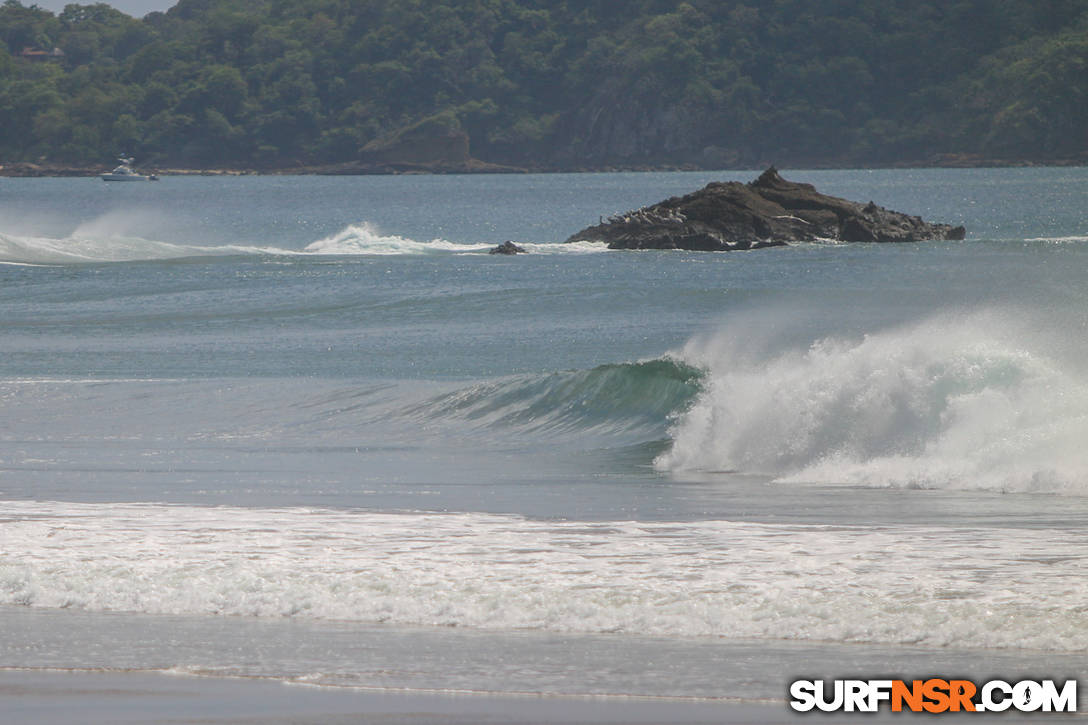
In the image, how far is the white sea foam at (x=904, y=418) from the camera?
14414mm

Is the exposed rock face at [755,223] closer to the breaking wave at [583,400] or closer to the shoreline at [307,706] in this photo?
the breaking wave at [583,400]

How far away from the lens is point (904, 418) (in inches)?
635

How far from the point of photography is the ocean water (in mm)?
8500

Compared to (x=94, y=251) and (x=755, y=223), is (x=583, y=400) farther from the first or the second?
(x=94, y=251)

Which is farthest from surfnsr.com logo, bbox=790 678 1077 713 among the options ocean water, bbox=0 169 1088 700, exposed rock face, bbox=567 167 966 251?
exposed rock face, bbox=567 167 966 251

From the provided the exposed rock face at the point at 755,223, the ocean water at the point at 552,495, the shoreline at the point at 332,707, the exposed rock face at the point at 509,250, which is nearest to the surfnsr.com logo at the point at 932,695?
the shoreline at the point at 332,707

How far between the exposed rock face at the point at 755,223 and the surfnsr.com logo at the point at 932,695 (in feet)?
158

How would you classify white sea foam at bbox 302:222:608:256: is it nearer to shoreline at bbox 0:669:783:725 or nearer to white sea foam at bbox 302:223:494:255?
white sea foam at bbox 302:223:494:255

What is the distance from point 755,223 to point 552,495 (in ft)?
146

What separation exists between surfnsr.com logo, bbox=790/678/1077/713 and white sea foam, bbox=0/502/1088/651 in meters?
0.72

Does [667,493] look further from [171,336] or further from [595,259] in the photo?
[595,259]

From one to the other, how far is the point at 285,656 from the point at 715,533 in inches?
156

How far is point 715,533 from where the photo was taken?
11406 millimetres

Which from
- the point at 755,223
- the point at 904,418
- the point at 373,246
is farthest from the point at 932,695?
the point at 373,246
